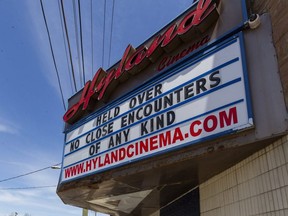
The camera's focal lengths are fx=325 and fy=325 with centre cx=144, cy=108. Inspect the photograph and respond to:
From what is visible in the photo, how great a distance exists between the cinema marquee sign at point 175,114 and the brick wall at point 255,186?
51 centimetres

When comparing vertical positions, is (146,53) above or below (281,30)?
above

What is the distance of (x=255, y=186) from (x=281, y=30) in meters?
1.93

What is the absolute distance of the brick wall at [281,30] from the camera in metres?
3.77

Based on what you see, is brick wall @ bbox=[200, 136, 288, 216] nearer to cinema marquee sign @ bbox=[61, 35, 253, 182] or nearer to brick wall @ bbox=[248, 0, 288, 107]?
cinema marquee sign @ bbox=[61, 35, 253, 182]

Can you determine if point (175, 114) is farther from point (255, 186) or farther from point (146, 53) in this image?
point (146, 53)

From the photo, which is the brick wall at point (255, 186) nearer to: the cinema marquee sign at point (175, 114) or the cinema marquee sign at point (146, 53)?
the cinema marquee sign at point (175, 114)

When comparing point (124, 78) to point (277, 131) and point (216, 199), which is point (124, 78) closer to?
point (216, 199)

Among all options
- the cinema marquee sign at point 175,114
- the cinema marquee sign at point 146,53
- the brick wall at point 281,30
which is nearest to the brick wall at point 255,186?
the cinema marquee sign at point 175,114

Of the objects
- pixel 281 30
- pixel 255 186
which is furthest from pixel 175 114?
pixel 281 30

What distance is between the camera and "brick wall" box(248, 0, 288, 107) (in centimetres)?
377

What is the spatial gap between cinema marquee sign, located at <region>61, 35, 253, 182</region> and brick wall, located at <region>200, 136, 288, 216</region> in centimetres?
51

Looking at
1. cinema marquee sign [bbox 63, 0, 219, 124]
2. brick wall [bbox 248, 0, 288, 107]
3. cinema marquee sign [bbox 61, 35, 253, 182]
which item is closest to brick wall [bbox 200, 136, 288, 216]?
cinema marquee sign [bbox 61, 35, 253, 182]

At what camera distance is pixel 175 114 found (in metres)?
4.80

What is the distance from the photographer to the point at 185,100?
4758mm
